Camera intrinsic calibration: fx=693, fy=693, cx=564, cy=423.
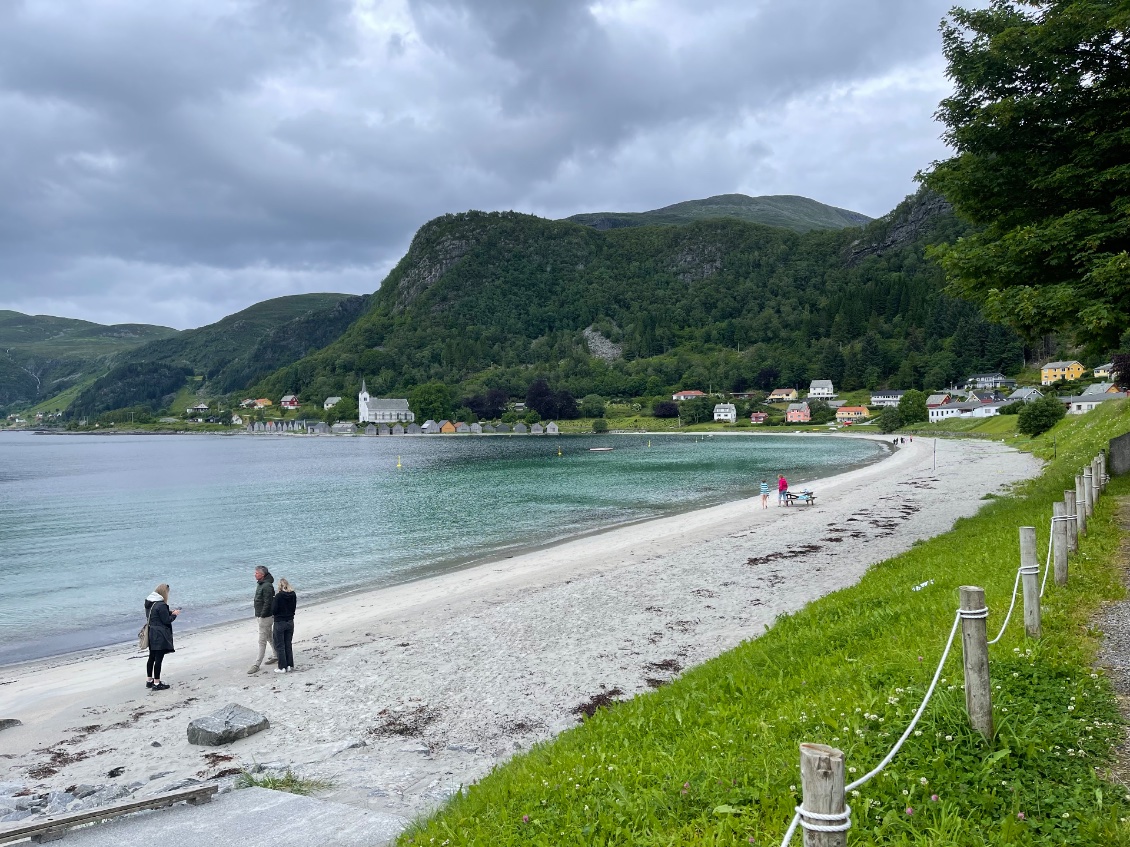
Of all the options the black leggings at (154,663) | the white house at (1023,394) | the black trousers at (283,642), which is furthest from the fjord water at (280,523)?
the white house at (1023,394)

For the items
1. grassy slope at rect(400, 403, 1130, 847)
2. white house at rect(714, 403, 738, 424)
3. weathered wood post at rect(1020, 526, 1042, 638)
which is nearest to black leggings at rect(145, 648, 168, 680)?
grassy slope at rect(400, 403, 1130, 847)

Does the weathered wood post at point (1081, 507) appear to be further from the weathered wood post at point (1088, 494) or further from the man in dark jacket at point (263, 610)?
the man in dark jacket at point (263, 610)

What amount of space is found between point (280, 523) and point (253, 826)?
39643 mm

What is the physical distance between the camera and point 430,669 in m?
13.8

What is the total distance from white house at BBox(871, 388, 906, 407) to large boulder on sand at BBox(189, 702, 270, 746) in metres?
178

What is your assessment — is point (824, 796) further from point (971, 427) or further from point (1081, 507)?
point (971, 427)

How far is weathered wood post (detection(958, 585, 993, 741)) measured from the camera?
5.12 m

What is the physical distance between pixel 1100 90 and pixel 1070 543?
12266 mm

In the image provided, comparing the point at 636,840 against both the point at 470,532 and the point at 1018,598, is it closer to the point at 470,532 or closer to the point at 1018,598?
the point at 1018,598

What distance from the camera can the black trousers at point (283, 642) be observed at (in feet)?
47.1

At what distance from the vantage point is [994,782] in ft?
16.2

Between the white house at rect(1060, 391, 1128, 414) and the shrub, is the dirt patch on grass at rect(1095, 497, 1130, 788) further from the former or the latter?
the white house at rect(1060, 391, 1128, 414)

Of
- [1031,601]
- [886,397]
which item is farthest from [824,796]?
[886,397]

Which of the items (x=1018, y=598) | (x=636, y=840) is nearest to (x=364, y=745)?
(x=636, y=840)
